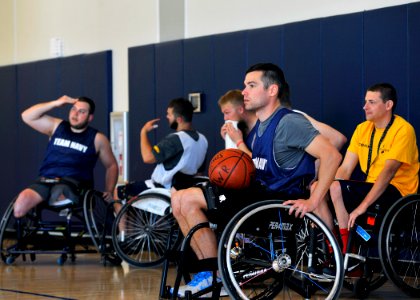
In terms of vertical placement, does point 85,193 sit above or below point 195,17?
below

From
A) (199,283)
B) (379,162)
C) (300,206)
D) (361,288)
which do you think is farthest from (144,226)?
(300,206)

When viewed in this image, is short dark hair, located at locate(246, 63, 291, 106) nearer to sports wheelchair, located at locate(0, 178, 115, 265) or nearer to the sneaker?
the sneaker

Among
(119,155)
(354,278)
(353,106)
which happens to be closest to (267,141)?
(354,278)

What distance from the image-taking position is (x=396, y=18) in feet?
18.4

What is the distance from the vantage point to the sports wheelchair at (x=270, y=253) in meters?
3.55

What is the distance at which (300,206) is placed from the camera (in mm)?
3613

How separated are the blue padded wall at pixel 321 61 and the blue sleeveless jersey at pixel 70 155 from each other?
0.95m

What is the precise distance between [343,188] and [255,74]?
89 cm

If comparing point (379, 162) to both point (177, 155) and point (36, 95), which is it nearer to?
point (177, 155)

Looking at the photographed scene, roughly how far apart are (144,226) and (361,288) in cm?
199

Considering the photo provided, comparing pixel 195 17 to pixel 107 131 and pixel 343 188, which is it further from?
pixel 343 188

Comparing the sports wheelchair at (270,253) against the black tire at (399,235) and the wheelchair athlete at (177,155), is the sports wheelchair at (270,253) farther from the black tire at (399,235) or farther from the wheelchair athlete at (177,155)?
the wheelchair athlete at (177,155)

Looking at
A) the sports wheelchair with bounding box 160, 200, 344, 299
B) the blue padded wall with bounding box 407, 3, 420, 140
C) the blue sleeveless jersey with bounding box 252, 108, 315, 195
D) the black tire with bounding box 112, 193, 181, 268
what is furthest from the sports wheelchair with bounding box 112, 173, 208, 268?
the sports wheelchair with bounding box 160, 200, 344, 299

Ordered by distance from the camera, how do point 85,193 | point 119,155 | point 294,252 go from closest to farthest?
point 294,252 < point 85,193 < point 119,155
